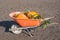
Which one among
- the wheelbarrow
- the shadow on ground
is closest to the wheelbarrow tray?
the wheelbarrow

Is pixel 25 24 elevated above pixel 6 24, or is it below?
above

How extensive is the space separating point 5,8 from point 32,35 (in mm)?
3968

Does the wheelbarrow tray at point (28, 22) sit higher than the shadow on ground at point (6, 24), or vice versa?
the wheelbarrow tray at point (28, 22)

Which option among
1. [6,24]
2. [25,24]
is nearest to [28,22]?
[25,24]

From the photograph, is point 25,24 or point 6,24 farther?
point 6,24

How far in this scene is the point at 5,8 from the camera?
10516 millimetres

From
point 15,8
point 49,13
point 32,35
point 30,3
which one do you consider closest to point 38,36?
point 32,35

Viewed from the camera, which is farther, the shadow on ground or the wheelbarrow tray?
the shadow on ground

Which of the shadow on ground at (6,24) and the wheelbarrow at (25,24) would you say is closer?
the wheelbarrow at (25,24)

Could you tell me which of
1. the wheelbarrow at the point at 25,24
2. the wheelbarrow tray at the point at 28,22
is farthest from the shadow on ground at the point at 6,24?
the wheelbarrow tray at the point at 28,22

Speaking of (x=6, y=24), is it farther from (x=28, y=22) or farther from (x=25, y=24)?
(x=28, y=22)

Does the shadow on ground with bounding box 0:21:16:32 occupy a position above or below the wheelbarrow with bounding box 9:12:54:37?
below

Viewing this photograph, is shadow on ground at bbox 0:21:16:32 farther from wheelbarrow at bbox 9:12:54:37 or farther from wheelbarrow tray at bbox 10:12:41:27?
wheelbarrow tray at bbox 10:12:41:27

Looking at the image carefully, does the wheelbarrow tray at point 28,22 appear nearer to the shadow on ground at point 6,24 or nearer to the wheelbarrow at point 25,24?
the wheelbarrow at point 25,24
